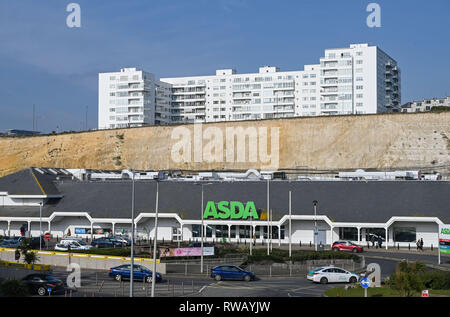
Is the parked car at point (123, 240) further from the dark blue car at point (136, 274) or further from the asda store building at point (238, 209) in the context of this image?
the dark blue car at point (136, 274)

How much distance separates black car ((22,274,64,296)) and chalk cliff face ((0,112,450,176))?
89.6 m

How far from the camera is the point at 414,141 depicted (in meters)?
115

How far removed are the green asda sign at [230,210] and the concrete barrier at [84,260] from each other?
23.1 m

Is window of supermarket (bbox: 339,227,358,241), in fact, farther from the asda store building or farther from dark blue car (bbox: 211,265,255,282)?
dark blue car (bbox: 211,265,255,282)

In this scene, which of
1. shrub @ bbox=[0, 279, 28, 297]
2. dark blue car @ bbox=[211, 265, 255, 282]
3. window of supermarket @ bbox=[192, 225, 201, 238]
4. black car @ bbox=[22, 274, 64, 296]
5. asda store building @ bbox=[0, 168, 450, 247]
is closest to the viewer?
shrub @ bbox=[0, 279, 28, 297]

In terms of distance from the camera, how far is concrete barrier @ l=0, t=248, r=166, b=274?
43688 millimetres

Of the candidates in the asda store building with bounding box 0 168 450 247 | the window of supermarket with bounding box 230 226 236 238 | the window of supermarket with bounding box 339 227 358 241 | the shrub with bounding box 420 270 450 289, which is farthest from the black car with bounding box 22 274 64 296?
the window of supermarket with bounding box 339 227 358 241

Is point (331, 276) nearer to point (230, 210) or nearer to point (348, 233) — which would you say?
point (348, 233)

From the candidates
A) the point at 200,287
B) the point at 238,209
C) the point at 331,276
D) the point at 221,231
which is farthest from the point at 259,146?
the point at 200,287

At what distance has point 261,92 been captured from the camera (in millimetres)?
160250

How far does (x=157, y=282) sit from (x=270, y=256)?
10.4 m

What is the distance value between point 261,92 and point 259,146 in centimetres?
3835

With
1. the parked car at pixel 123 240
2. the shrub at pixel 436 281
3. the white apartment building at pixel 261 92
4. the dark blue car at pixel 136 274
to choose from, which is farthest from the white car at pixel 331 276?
the white apartment building at pixel 261 92
